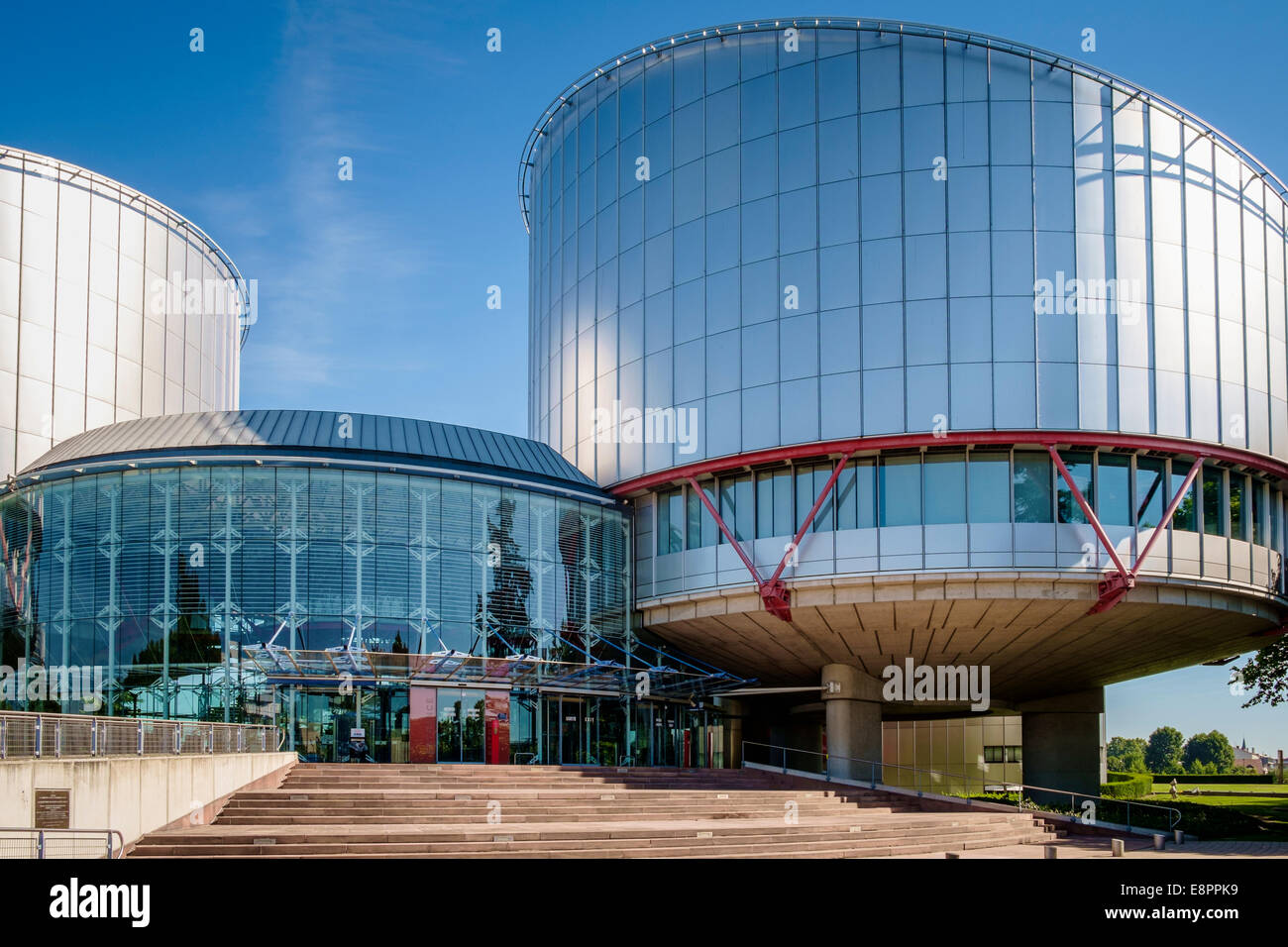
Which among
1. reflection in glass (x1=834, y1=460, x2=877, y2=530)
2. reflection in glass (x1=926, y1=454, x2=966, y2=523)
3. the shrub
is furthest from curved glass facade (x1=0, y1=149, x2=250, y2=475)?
the shrub

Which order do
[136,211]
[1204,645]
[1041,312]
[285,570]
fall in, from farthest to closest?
[136,211] < [1204,645] < [1041,312] < [285,570]

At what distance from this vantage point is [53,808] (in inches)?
688

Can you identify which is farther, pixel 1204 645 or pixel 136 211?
pixel 136 211

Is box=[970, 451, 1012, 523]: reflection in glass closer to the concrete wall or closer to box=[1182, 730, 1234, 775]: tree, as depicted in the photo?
the concrete wall

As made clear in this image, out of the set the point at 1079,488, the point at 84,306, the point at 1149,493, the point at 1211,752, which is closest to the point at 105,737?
the point at 1079,488

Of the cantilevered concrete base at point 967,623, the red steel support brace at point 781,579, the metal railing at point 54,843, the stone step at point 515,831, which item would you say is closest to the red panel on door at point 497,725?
the cantilevered concrete base at point 967,623

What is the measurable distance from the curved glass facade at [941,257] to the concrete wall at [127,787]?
1924 cm

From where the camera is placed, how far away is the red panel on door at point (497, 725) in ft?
115

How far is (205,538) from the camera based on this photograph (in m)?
33.3

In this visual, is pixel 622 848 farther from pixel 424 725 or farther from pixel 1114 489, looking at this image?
pixel 1114 489
